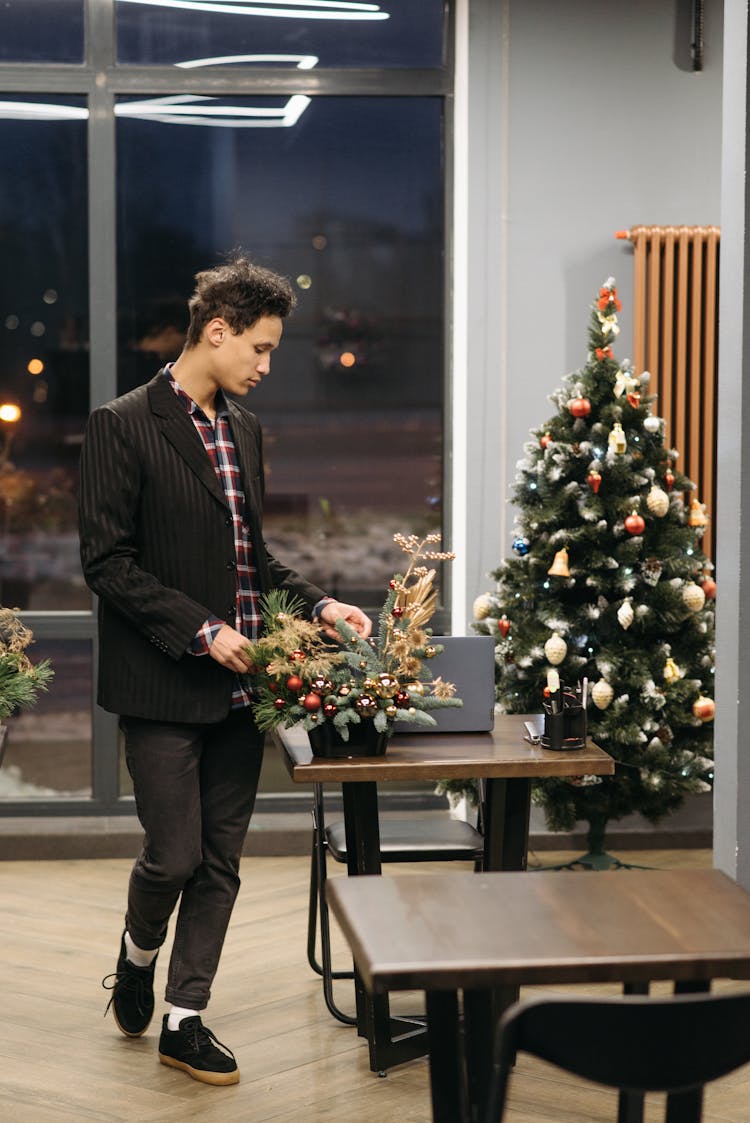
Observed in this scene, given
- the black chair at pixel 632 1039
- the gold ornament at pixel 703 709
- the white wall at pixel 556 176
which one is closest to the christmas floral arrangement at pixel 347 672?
the black chair at pixel 632 1039

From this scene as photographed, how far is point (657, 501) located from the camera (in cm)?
509

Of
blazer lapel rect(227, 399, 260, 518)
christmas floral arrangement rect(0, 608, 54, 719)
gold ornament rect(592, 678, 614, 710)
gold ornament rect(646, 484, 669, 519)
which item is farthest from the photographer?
gold ornament rect(646, 484, 669, 519)

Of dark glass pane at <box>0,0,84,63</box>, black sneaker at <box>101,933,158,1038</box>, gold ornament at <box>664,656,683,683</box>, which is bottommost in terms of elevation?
black sneaker at <box>101,933,158,1038</box>

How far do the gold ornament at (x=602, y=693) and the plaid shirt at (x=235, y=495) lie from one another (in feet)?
5.92

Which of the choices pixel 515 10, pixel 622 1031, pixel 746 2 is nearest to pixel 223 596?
pixel 622 1031

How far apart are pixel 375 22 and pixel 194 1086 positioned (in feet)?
14.4

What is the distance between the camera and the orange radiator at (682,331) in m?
5.80

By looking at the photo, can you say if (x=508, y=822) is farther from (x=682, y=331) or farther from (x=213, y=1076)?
(x=682, y=331)

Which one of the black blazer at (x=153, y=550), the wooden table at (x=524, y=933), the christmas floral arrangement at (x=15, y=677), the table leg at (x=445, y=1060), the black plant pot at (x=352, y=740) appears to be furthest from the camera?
the black blazer at (x=153, y=550)

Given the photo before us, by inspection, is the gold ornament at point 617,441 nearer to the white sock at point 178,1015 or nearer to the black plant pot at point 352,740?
the black plant pot at point 352,740

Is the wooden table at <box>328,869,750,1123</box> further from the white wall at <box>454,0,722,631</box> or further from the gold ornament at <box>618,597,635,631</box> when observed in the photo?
the white wall at <box>454,0,722,631</box>

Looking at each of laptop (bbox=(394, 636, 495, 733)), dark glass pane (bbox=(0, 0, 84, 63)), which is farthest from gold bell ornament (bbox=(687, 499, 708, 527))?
dark glass pane (bbox=(0, 0, 84, 63))

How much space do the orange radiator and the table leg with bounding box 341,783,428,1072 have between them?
2769 mm

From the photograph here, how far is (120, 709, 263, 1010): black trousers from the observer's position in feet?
11.1
